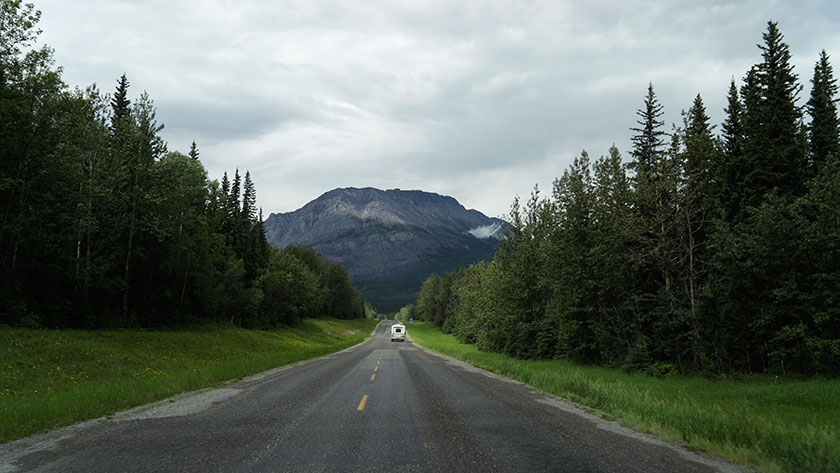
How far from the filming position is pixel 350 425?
854 centimetres

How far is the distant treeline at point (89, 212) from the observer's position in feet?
81.0

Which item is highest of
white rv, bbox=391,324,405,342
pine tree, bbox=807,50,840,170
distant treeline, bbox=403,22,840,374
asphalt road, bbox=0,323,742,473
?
pine tree, bbox=807,50,840,170

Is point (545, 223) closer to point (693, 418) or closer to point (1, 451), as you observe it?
point (693, 418)

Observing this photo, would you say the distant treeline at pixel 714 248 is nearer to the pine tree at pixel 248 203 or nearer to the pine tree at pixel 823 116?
the pine tree at pixel 823 116

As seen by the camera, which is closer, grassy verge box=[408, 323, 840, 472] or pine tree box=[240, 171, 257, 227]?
grassy verge box=[408, 323, 840, 472]

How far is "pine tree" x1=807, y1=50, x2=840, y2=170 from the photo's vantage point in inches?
1065

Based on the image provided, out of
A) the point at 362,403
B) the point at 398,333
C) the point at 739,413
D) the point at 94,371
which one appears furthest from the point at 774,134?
the point at 398,333

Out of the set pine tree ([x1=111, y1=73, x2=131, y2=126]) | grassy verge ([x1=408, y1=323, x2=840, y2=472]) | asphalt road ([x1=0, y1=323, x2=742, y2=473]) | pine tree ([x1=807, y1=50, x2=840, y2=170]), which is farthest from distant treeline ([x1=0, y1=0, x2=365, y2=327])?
pine tree ([x1=807, y1=50, x2=840, y2=170])

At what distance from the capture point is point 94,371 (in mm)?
18531

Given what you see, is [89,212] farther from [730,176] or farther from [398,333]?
[398,333]

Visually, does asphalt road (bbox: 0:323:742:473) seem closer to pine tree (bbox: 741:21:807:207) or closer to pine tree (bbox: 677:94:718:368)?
pine tree (bbox: 677:94:718:368)

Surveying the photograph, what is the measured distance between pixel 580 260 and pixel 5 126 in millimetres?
34559

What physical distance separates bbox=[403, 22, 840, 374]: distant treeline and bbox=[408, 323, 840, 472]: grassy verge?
2.12 metres

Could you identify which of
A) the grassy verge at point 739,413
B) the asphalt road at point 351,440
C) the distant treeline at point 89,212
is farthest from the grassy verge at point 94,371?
the grassy verge at point 739,413
